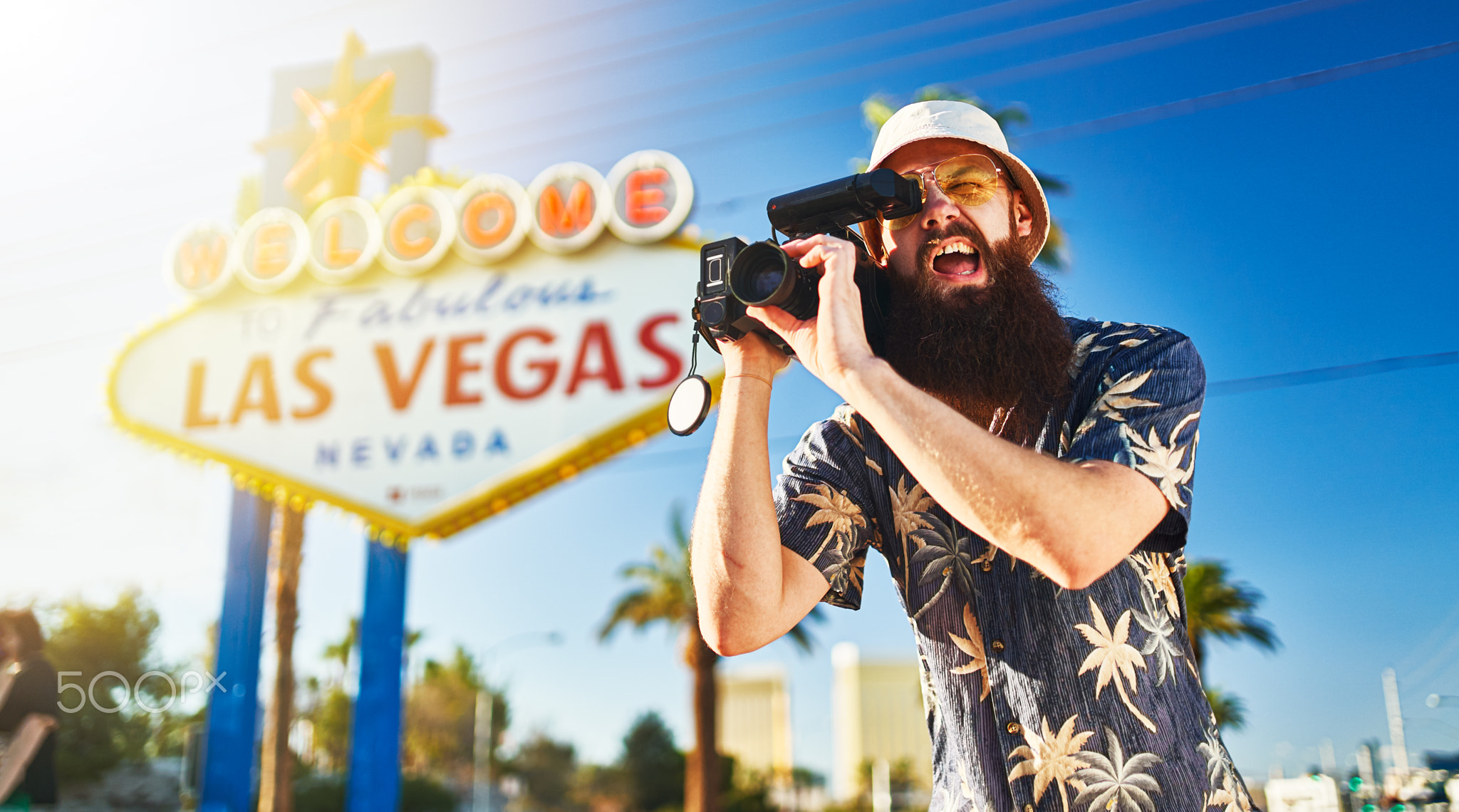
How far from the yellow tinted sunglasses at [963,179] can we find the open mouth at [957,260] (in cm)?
9

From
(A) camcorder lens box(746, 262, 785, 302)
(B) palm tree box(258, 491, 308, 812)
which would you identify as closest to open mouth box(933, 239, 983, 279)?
(A) camcorder lens box(746, 262, 785, 302)

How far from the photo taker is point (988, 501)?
135 cm

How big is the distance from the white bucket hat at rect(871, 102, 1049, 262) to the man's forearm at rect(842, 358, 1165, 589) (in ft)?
2.34

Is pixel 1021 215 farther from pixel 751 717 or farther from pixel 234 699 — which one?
pixel 751 717

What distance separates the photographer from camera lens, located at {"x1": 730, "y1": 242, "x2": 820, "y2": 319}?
1.64 meters

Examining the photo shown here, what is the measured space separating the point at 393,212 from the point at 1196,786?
1154 cm

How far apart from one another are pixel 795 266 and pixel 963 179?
1.47ft

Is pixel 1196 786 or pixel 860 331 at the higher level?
pixel 860 331

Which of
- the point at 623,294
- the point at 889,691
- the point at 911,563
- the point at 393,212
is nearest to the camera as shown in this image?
the point at 911,563

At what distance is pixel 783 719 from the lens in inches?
4055

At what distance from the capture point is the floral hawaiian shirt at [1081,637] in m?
1.43

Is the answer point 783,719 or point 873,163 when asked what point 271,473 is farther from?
point 783,719

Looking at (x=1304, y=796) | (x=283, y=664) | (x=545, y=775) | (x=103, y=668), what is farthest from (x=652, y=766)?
(x=1304, y=796)

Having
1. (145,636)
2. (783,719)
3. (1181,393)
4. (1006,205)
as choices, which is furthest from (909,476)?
(783,719)
